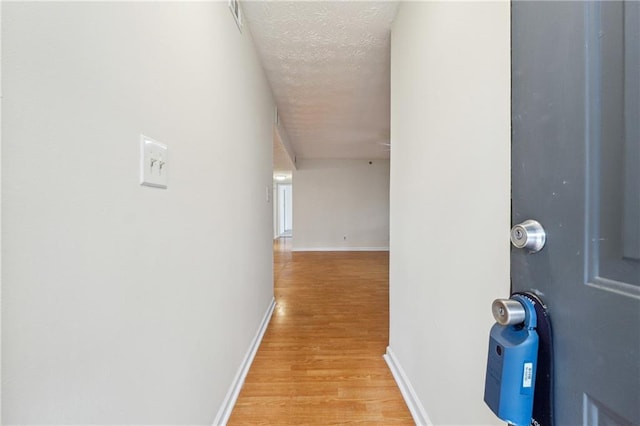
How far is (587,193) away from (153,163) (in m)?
1.01

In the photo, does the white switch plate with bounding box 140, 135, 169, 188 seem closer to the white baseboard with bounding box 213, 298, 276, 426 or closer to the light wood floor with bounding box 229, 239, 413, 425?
the white baseboard with bounding box 213, 298, 276, 426

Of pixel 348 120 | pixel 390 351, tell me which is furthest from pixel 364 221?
pixel 390 351

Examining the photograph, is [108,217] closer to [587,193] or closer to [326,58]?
[587,193]

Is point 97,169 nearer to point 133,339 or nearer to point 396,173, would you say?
point 133,339

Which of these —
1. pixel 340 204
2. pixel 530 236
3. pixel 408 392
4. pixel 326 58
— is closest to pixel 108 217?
pixel 530 236

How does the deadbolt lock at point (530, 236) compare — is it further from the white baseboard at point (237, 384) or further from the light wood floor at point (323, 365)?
the white baseboard at point (237, 384)

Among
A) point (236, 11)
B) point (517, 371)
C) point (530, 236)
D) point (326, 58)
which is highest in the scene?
point (326, 58)

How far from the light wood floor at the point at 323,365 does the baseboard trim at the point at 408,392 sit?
41mm

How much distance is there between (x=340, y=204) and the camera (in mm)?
7430

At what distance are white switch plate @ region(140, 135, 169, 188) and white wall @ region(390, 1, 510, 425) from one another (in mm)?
1033

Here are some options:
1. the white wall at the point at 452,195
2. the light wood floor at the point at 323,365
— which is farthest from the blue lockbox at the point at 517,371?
the light wood floor at the point at 323,365

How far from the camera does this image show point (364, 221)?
745 cm

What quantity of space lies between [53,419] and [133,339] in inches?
8.6


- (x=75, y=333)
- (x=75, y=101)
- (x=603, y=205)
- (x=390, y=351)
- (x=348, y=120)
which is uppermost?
(x=348, y=120)
